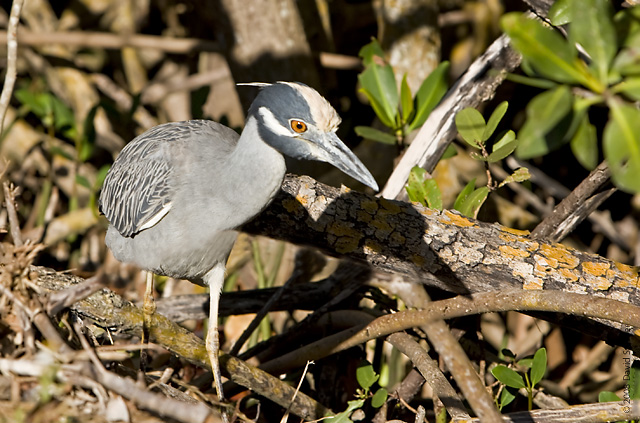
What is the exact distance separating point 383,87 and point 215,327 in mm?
1198

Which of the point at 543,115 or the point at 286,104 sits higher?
the point at 543,115

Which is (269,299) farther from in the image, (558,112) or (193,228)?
(558,112)

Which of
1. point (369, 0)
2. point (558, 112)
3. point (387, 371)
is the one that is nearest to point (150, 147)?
point (387, 371)

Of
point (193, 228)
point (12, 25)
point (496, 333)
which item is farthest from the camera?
point (496, 333)

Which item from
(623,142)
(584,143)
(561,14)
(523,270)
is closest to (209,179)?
(523,270)

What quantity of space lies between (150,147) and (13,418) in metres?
1.21

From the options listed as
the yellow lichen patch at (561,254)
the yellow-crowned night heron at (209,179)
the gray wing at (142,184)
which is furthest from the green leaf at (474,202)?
the gray wing at (142,184)

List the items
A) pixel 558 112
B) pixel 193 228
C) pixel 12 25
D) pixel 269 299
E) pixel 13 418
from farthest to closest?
pixel 269 299, pixel 12 25, pixel 193 228, pixel 13 418, pixel 558 112

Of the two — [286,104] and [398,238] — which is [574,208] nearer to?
[398,238]

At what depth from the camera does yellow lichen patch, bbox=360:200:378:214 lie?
7.22ft

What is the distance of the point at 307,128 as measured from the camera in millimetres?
1931

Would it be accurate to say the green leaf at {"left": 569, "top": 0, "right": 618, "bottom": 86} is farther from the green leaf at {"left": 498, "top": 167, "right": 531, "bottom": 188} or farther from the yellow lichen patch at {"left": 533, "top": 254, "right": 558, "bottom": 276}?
the green leaf at {"left": 498, "top": 167, "right": 531, "bottom": 188}

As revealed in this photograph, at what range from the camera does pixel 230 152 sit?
88.0 inches

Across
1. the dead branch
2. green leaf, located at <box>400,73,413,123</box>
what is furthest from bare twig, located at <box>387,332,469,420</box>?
green leaf, located at <box>400,73,413,123</box>
